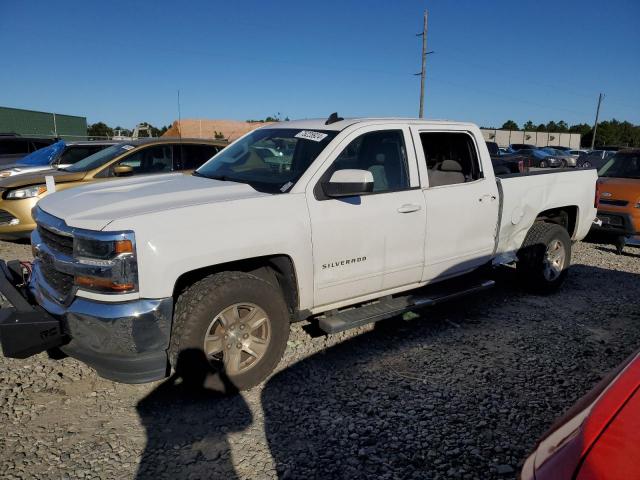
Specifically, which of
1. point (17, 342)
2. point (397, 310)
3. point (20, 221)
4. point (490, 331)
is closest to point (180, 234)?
point (17, 342)

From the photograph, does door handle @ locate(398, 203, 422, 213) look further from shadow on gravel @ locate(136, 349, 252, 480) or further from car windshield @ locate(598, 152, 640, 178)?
car windshield @ locate(598, 152, 640, 178)

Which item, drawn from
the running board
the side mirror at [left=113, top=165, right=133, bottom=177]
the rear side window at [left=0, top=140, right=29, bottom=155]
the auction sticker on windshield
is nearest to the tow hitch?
the running board

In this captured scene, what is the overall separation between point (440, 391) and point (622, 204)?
20.1 feet

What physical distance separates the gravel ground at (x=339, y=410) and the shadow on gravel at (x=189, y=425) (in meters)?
0.01

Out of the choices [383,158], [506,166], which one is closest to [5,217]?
[383,158]

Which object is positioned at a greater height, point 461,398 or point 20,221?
point 20,221

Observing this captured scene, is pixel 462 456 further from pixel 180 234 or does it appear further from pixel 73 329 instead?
pixel 73 329

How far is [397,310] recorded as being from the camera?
3.93m

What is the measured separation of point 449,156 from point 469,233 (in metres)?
0.96

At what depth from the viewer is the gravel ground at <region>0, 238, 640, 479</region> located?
2.69 meters

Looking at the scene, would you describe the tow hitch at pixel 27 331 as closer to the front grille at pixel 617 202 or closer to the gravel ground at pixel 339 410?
the gravel ground at pixel 339 410

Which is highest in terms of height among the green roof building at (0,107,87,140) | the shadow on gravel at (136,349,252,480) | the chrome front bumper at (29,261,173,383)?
the green roof building at (0,107,87,140)

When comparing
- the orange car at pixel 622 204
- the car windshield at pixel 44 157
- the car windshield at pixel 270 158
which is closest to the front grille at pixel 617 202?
the orange car at pixel 622 204

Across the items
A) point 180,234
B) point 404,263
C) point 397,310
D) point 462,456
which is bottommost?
point 462,456
